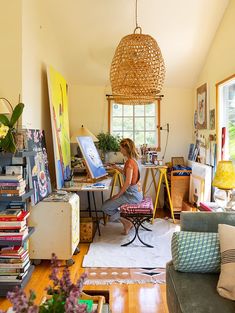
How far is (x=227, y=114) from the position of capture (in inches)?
138

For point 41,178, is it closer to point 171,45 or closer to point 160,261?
point 160,261

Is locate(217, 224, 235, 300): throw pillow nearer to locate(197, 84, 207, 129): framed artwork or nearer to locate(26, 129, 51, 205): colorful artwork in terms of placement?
locate(26, 129, 51, 205): colorful artwork

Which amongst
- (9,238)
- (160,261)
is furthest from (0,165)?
(160,261)

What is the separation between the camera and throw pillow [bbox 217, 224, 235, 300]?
1595 millimetres

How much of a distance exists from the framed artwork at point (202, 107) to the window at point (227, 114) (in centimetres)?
51

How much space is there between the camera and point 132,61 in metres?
2.82

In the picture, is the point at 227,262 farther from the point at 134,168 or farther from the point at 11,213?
the point at 134,168

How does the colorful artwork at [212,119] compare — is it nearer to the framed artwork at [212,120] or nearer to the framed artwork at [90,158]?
the framed artwork at [212,120]

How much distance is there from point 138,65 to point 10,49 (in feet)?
4.04

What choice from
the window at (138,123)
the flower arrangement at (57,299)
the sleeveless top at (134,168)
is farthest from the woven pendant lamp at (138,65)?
the flower arrangement at (57,299)

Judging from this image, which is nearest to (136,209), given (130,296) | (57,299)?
(130,296)

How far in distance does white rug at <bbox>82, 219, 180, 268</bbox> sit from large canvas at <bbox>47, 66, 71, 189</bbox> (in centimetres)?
87

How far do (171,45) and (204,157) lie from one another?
165 centimetres

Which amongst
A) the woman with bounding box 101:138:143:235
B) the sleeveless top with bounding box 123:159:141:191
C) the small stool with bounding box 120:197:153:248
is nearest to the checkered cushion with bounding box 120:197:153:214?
the small stool with bounding box 120:197:153:248
